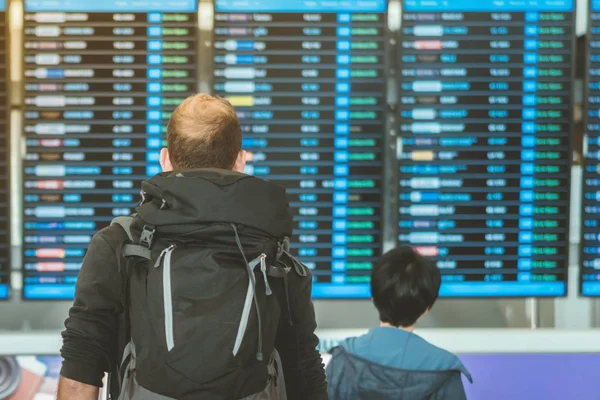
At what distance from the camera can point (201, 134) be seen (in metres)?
1.68

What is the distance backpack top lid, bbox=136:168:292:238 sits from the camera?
5.20ft

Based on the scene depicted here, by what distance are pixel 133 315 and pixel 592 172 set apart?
87.8 inches

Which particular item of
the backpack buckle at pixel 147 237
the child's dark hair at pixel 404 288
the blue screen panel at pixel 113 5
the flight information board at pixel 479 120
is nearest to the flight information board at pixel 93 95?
the blue screen panel at pixel 113 5

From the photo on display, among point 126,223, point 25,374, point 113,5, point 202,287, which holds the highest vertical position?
point 113,5

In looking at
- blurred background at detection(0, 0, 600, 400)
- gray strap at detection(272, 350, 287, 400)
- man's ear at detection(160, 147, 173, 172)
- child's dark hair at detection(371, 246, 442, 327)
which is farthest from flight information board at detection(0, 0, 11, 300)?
gray strap at detection(272, 350, 287, 400)

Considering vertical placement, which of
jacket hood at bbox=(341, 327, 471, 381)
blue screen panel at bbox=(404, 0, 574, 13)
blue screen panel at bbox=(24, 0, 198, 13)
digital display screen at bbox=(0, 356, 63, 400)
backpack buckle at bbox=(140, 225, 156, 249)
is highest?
blue screen panel at bbox=(404, 0, 574, 13)

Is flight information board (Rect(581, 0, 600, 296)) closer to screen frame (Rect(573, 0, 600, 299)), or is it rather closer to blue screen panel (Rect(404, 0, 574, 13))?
screen frame (Rect(573, 0, 600, 299))

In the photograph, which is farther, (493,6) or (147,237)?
(493,6)

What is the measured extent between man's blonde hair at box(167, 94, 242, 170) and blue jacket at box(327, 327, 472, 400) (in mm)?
704

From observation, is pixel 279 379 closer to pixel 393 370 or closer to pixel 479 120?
pixel 393 370

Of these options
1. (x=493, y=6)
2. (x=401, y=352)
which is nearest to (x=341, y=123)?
(x=493, y=6)

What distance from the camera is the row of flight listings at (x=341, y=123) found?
3031 millimetres

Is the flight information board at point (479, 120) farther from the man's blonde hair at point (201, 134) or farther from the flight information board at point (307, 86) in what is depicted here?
the man's blonde hair at point (201, 134)

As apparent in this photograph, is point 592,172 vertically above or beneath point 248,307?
above
